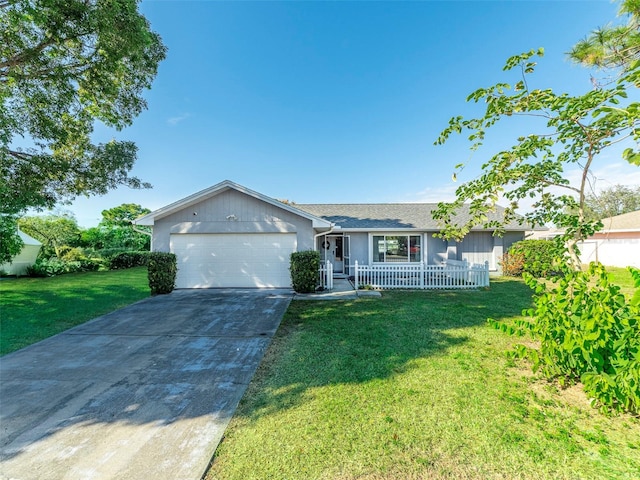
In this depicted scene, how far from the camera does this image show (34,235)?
2002 cm

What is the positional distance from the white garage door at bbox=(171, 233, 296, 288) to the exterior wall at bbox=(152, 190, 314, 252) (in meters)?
0.29

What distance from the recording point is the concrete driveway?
250 cm

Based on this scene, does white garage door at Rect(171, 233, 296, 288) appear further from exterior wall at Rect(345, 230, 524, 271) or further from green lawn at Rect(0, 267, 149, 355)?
exterior wall at Rect(345, 230, 524, 271)

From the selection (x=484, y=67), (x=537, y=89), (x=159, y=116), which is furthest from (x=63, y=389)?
(x=484, y=67)

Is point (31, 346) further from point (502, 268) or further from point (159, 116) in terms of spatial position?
point (502, 268)

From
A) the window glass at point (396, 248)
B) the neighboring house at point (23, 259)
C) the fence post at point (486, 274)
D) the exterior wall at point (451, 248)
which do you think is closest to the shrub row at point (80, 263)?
the neighboring house at point (23, 259)

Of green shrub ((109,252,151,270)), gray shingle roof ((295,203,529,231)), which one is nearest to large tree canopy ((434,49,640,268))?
gray shingle roof ((295,203,529,231))

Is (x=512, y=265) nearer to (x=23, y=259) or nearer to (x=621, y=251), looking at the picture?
(x=621, y=251)

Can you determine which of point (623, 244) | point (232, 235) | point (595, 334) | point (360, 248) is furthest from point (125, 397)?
point (623, 244)

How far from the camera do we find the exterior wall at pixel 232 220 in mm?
11273

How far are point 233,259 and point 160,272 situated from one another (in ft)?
8.76

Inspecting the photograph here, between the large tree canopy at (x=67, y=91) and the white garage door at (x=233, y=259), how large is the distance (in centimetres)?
341

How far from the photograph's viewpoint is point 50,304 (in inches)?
359

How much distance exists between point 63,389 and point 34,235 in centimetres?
2368
